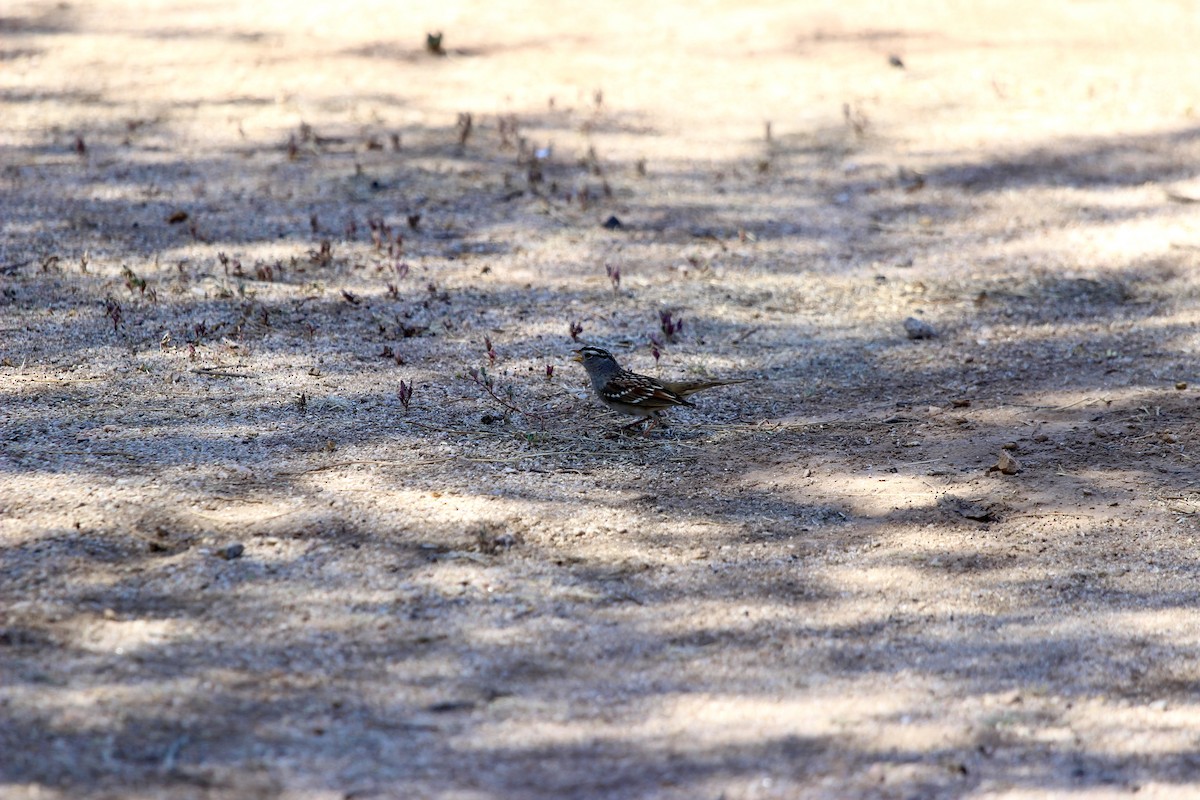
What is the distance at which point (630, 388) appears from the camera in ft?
23.1

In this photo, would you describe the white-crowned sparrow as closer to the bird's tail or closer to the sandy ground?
the bird's tail

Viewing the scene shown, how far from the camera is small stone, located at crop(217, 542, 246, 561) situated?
18.0ft

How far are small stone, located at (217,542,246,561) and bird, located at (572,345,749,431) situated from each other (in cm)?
233

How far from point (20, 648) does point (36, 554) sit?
72 centimetres

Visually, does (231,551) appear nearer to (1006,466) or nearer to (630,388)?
(630,388)

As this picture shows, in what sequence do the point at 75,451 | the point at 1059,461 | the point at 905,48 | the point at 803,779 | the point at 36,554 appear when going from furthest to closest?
the point at 905,48, the point at 1059,461, the point at 75,451, the point at 36,554, the point at 803,779

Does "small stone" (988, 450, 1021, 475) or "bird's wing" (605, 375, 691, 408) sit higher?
"bird's wing" (605, 375, 691, 408)

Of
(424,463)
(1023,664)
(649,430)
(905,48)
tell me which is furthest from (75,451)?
(905,48)

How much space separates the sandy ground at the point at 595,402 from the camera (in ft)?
15.0

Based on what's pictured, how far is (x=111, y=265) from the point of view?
9164 millimetres

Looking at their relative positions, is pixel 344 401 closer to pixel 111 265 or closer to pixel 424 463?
pixel 424 463

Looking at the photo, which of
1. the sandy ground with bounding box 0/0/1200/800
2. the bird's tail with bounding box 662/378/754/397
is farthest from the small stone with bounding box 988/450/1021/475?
the bird's tail with bounding box 662/378/754/397

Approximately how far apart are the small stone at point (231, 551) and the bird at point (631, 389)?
233 cm

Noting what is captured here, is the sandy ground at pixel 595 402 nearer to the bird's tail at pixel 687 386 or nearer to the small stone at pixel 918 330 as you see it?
the small stone at pixel 918 330
